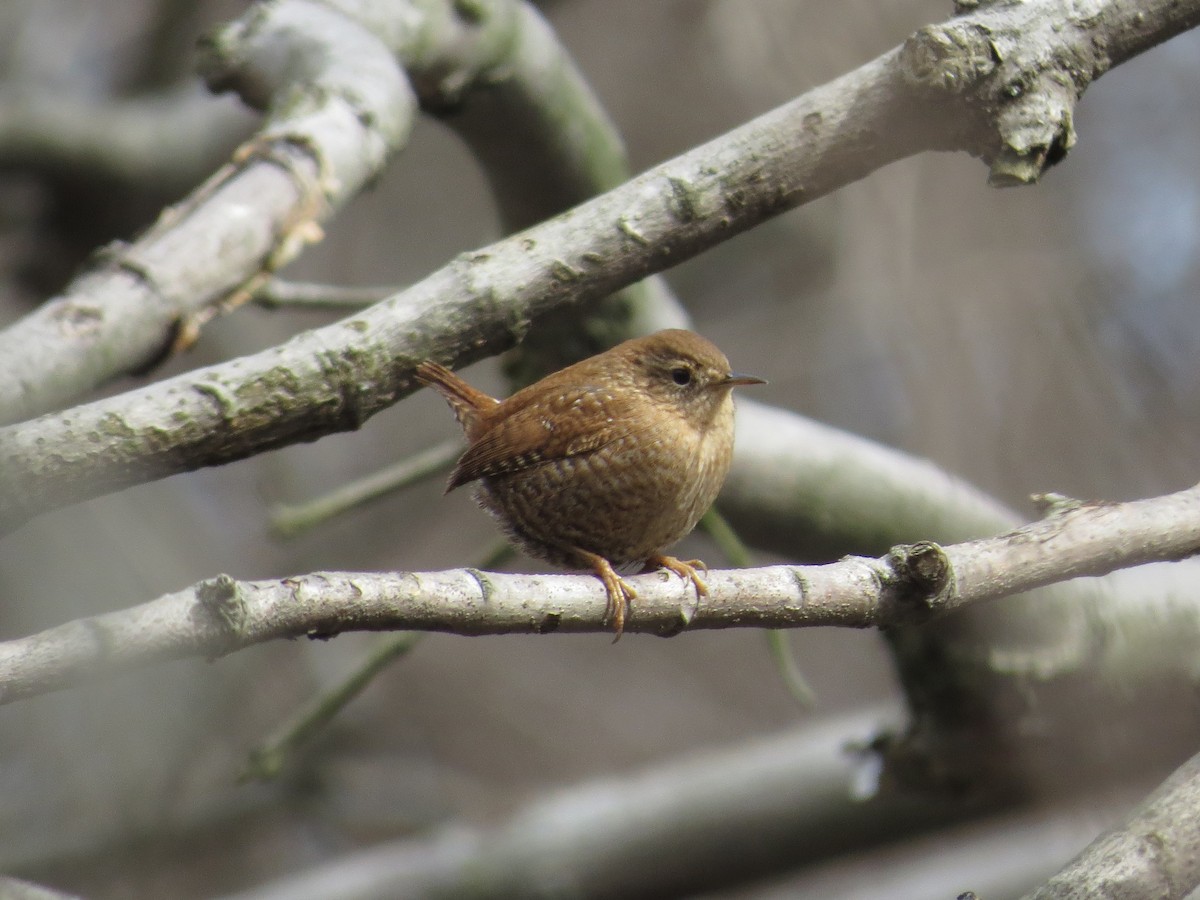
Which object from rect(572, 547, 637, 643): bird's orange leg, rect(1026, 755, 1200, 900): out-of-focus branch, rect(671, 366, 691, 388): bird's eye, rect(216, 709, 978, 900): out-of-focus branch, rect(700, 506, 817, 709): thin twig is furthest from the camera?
rect(216, 709, 978, 900): out-of-focus branch

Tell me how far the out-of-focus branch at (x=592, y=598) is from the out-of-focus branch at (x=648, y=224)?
0.54 metres

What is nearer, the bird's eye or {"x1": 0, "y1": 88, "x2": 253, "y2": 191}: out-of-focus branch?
the bird's eye

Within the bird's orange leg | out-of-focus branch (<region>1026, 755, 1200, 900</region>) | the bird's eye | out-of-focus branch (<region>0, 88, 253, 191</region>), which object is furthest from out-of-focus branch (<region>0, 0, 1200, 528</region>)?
out-of-focus branch (<region>0, 88, 253, 191</region>)

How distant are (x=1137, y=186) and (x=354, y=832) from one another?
537 centimetres

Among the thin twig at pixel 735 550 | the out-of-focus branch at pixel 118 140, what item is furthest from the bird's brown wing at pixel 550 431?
the out-of-focus branch at pixel 118 140

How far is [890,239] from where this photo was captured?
5996mm

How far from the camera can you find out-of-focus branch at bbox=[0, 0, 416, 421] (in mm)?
1985

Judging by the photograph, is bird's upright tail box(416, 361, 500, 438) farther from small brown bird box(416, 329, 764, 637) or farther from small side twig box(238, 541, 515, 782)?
small side twig box(238, 541, 515, 782)

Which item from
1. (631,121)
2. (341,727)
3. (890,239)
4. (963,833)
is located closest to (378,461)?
(341,727)

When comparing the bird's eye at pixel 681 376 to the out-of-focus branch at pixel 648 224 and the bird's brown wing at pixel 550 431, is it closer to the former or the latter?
the bird's brown wing at pixel 550 431

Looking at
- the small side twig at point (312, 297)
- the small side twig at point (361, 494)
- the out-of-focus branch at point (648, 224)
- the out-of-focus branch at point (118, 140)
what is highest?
the out-of-focus branch at point (118, 140)

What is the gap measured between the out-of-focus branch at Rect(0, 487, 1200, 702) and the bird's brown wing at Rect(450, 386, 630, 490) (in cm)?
60

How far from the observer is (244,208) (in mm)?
2293

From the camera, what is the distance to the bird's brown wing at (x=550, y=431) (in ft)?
8.92
